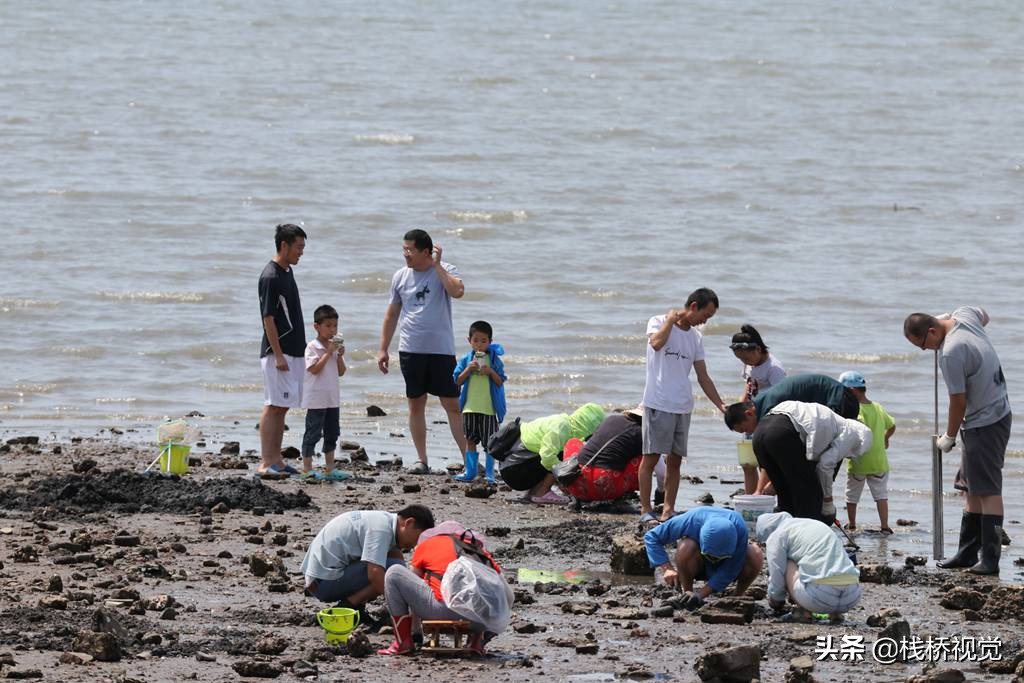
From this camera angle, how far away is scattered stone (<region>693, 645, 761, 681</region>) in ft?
24.2

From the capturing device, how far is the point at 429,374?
13.2 m

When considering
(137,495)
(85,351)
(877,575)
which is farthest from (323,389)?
(85,351)

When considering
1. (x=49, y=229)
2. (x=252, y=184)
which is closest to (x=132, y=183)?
(x=252, y=184)

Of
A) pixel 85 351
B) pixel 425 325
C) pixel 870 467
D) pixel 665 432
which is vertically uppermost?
pixel 425 325

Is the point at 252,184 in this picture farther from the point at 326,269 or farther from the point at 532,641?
the point at 532,641

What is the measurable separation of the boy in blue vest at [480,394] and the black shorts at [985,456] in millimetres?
3864

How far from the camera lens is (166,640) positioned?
26.1 ft

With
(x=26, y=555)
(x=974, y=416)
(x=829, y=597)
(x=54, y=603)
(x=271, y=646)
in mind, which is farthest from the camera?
(x=974, y=416)

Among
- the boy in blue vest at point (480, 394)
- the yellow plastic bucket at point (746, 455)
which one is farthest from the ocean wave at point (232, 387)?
the yellow plastic bucket at point (746, 455)

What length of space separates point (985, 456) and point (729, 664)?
3.69 metres

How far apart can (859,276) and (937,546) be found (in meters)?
13.6

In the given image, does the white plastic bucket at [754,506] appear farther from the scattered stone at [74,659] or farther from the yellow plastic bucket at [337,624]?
the scattered stone at [74,659]

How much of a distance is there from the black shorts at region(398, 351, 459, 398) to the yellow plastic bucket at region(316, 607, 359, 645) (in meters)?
5.14

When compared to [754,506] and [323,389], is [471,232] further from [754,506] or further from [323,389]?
[754,506]
